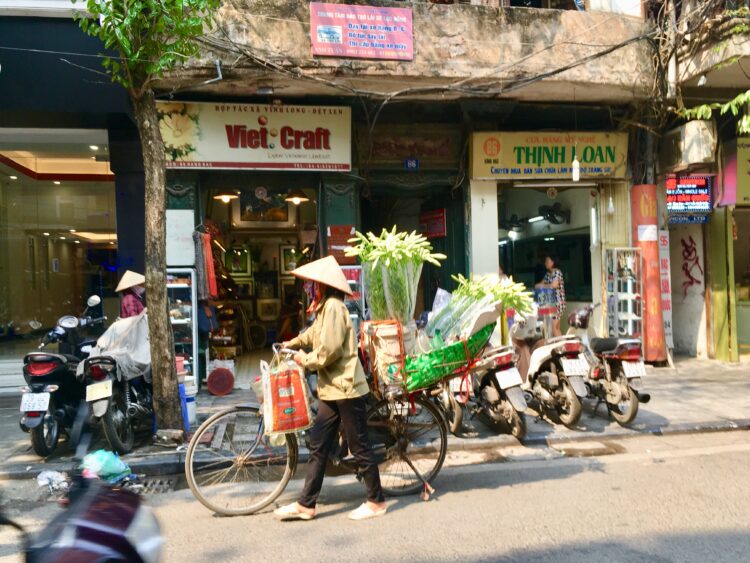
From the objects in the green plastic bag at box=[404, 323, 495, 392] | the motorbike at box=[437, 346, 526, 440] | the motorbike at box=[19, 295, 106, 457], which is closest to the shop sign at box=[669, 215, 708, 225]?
the motorbike at box=[437, 346, 526, 440]

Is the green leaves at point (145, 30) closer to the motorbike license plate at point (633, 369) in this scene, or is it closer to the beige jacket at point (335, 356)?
the beige jacket at point (335, 356)

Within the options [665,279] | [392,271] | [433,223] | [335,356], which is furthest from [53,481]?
[665,279]

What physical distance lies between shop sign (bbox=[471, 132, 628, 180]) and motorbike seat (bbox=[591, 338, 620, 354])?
404 centimetres

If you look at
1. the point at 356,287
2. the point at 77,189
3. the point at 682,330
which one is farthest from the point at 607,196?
the point at 77,189

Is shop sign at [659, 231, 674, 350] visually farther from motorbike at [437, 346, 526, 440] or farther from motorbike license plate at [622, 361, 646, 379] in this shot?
motorbike at [437, 346, 526, 440]

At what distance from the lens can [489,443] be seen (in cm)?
595

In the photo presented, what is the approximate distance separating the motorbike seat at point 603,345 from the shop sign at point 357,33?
184 inches

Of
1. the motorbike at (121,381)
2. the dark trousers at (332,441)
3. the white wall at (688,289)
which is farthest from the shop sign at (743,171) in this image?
the motorbike at (121,381)

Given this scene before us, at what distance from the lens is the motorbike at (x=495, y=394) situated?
564cm

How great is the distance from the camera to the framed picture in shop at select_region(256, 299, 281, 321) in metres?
13.6

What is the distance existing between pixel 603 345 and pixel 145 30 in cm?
593

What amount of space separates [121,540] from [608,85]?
357 inches

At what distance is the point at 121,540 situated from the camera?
2186 millimetres

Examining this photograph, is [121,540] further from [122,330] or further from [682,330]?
[682,330]
